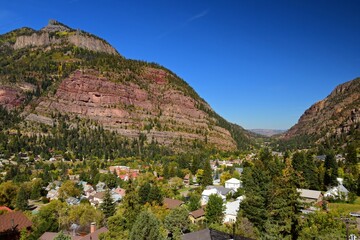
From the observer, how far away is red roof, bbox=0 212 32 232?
134 ft

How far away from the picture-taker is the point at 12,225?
40531 mm

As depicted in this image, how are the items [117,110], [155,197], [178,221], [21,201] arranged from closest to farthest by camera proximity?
[178,221], [155,197], [21,201], [117,110]

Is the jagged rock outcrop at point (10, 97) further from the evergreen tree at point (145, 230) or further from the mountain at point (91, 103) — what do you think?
the evergreen tree at point (145, 230)

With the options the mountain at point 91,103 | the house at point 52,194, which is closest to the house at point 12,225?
the house at point 52,194

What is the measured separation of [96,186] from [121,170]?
20.2 m

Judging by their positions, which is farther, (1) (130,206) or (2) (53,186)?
Result: (2) (53,186)

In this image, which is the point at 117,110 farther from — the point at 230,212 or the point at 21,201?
the point at 230,212

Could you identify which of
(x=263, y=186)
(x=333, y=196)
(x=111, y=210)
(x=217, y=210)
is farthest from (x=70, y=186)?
(x=333, y=196)

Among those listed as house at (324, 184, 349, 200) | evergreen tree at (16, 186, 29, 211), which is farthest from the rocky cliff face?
house at (324, 184, 349, 200)

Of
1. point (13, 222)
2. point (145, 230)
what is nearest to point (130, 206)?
point (145, 230)

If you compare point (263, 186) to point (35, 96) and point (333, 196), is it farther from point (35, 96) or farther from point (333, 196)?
point (35, 96)

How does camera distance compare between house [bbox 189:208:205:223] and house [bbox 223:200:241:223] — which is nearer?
house [bbox 223:200:241:223]

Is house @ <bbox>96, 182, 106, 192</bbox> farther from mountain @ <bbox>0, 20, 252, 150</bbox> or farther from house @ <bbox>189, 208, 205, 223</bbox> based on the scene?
mountain @ <bbox>0, 20, 252, 150</bbox>

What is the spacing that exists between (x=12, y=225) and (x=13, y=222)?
1098 millimetres
